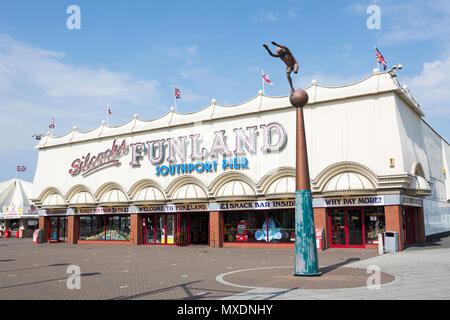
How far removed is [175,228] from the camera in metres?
34.3

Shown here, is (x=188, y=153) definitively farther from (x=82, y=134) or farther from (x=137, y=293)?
(x=137, y=293)

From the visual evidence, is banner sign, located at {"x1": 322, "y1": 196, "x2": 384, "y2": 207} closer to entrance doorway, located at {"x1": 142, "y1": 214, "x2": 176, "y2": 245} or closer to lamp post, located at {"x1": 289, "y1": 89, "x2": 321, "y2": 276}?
lamp post, located at {"x1": 289, "y1": 89, "x2": 321, "y2": 276}

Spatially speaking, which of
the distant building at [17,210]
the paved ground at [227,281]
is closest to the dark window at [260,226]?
the paved ground at [227,281]

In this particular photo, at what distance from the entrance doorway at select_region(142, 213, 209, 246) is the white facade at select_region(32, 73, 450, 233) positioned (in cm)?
215

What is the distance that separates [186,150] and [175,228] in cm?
677

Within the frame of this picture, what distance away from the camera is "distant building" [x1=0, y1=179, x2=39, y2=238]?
59219 millimetres

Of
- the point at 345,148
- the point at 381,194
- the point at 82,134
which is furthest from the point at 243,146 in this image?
the point at 82,134

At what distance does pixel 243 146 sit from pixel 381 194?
34.4 ft

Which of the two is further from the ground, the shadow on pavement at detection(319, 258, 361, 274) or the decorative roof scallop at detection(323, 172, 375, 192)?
the decorative roof scallop at detection(323, 172, 375, 192)

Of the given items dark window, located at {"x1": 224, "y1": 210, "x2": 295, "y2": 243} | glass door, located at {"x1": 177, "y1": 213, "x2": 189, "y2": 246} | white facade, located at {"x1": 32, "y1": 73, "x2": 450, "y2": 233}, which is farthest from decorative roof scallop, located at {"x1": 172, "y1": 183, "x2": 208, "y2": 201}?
dark window, located at {"x1": 224, "y1": 210, "x2": 295, "y2": 243}

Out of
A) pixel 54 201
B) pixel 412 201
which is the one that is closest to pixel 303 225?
pixel 412 201

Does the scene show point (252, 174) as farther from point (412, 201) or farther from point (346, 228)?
point (412, 201)
